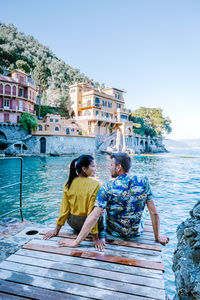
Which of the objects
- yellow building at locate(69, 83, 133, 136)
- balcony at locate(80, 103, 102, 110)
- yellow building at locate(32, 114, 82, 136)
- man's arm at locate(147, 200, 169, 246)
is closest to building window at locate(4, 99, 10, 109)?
yellow building at locate(32, 114, 82, 136)

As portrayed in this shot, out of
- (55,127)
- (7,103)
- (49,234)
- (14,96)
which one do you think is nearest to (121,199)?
(49,234)

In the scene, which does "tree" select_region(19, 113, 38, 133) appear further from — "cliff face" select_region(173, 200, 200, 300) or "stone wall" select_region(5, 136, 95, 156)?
"cliff face" select_region(173, 200, 200, 300)

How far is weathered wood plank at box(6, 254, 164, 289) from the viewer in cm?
164

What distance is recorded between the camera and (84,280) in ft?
5.42

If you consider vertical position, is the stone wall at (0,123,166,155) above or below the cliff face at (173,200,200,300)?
above

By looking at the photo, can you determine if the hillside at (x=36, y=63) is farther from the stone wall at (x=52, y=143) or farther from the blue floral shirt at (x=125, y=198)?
the blue floral shirt at (x=125, y=198)

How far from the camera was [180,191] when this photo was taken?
10055mm

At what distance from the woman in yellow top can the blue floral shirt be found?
156 millimetres

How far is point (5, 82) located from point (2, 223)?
91.3 ft

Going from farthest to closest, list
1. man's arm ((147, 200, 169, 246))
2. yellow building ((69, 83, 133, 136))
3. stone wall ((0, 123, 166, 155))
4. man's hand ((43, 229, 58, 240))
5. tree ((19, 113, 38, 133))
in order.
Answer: yellow building ((69, 83, 133, 136)), tree ((19, 113, 38, 133)), stone wall ((0, 123, 166, 155)), man's hand ((43, 229, 58, 240)), man's arm ((147, 200, 169, 246))

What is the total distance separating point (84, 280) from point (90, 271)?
13 centimetres

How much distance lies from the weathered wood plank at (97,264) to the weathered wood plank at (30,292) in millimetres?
397

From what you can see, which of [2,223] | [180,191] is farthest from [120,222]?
[180,191]

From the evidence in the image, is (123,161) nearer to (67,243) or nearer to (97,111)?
(67,243)
